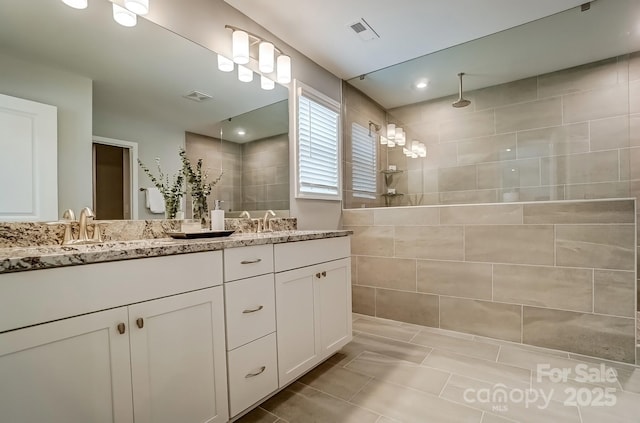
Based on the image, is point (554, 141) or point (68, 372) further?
point (554, 141)

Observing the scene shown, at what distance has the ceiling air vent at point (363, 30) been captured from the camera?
221cm

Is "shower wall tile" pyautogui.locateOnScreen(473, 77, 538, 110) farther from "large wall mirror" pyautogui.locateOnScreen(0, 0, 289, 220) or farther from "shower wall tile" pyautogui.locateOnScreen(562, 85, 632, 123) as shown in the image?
"large wall mirror" pyautogui.locateOnScreen(0, 0, 289, 220)

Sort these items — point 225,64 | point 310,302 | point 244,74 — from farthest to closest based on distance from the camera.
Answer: point 244,74 < point 225,64 < point 310,302

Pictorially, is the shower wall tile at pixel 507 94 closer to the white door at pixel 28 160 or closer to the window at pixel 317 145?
the window at pixel 317 145

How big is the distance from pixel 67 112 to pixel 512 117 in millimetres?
3511

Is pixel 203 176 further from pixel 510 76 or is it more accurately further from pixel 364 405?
pixel 510 76

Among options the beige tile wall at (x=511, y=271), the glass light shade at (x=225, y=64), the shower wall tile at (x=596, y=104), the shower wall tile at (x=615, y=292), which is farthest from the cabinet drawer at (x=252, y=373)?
the shower wall tile at (x=596, y=104)

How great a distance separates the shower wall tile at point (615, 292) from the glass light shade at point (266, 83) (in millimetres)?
2526

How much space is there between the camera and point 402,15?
2131 millimetres

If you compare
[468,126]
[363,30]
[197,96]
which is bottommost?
[197,96]

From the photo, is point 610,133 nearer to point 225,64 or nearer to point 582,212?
point 582,212

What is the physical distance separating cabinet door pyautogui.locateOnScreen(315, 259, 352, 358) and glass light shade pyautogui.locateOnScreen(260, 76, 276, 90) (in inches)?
54.4

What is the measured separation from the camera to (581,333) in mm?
1973

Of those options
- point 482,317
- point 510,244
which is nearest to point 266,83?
point 510,244
